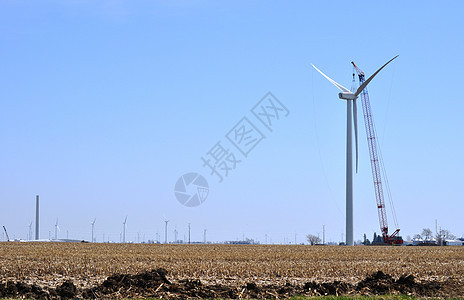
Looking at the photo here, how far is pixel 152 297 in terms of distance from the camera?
88.4 ft

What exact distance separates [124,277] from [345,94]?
94128 millimetres

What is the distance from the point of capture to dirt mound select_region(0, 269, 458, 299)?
27.2 m

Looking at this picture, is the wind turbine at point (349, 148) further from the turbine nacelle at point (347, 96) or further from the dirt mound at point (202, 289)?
the dirt mound at point (202, 289)

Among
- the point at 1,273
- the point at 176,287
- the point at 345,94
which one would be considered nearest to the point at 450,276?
the point at 176,287

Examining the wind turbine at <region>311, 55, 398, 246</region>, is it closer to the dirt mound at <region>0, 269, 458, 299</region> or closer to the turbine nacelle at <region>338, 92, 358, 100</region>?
the turbine nacelle at <region>338, 92, 358, 100</region>

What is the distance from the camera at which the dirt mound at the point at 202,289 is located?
27156 millimetres

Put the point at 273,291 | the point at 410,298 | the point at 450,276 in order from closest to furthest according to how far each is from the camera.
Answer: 1. the point at 410,298
2. the point at 273,291
3. the point at 450,276

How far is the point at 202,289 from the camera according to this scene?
2867 centimetres

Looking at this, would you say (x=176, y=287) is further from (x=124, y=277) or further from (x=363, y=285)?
(x=363, y=285)

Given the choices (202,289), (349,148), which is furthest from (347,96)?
(202,289)

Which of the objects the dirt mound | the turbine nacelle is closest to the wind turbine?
the turbine nacelle

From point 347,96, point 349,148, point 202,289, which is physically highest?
point 347,96

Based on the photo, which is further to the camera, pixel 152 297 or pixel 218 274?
pixel 218 274

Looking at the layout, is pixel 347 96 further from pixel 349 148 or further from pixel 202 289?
pixel 202 289
